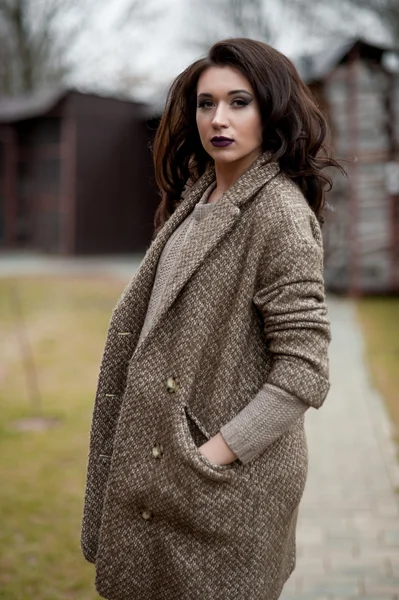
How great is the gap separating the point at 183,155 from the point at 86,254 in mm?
18048

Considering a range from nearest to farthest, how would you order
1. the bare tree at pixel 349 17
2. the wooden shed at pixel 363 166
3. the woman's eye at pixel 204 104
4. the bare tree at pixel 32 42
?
the woman's eye at pixel 204 104
the wooden shed at pixel 363 166
the bare tree at pixel 349 17
the bare tree at pixel 32 42

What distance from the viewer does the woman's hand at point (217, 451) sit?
6.43 feet

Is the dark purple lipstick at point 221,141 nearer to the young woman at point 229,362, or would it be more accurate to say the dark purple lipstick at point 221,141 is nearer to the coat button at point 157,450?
the young woman at point 229,362

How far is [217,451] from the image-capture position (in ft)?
6.44

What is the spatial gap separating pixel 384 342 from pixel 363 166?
4.82m

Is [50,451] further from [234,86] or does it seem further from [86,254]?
[86,254]

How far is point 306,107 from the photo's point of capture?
6.95ft

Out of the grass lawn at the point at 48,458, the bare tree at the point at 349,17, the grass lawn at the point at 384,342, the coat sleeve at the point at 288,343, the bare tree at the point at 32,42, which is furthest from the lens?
the bare tree at the point at 32,42

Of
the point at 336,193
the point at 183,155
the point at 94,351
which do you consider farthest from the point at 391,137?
the point at 183,155

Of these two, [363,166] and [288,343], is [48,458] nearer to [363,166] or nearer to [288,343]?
[288,343]

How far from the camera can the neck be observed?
2.13 meters

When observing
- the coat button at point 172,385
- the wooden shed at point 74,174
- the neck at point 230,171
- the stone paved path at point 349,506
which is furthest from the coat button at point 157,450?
the wooden shed at point 74,174

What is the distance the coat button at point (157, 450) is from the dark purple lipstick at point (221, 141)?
2.34ft

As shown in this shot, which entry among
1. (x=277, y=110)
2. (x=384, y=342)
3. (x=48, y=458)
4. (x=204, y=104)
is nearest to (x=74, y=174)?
(x=384, y=342)
